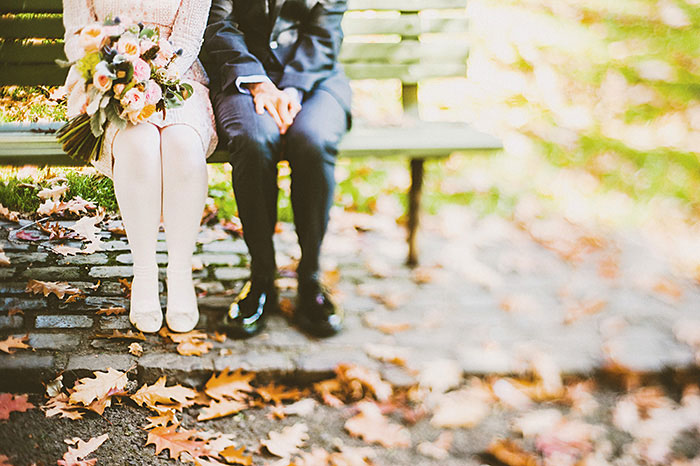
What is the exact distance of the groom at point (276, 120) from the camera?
2328 millimetres

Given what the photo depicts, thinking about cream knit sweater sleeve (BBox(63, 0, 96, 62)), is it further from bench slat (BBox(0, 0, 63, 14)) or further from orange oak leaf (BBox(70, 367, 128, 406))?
orange oak leaf (BBox(70, 367, 128, 406))

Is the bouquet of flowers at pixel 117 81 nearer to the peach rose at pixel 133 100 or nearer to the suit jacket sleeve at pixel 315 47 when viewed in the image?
the peach rose at pixel 133 100

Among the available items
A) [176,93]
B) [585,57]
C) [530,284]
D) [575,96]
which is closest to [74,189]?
[176,93]

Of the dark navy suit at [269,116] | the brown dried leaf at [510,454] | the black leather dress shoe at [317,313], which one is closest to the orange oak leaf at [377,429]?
the brown dried leaf at [510,454]

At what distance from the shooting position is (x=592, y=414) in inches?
92.4

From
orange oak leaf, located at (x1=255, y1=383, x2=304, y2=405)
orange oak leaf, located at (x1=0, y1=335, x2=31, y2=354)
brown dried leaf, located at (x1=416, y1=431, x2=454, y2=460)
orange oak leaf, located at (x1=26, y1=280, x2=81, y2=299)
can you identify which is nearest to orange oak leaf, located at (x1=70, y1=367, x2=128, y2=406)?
orange oak leaf, located at (x1=0, y1=335, x2=31, y2=354)

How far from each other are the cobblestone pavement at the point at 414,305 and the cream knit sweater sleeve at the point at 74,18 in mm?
579

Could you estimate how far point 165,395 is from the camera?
2178 millimetres

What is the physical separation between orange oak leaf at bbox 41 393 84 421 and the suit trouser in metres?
0.86

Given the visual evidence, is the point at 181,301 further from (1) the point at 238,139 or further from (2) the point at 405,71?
(2) the point at 405,71

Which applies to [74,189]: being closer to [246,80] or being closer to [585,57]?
[246,80]

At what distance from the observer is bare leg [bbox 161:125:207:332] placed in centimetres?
200

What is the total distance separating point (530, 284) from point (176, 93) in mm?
1965

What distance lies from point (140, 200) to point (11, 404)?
66 cm
